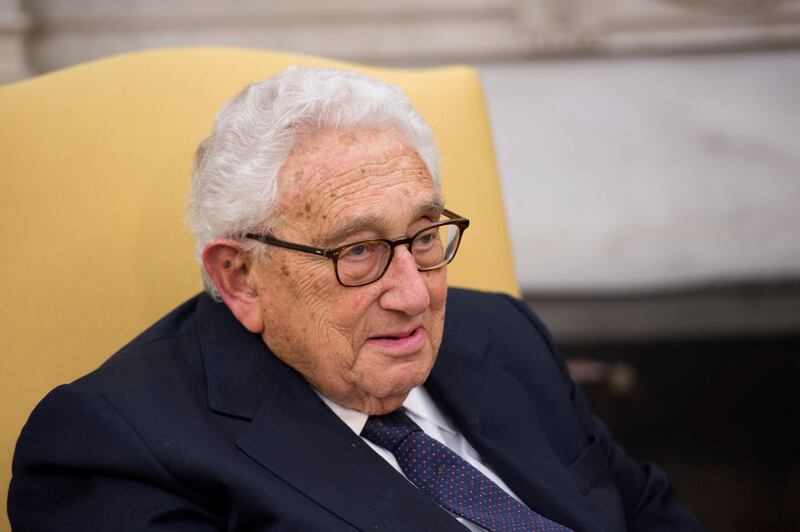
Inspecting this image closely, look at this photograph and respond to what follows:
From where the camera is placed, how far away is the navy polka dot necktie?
4.55 feet

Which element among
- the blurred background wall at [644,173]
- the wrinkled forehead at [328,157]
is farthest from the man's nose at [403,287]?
the blurred background wall at [644,173]

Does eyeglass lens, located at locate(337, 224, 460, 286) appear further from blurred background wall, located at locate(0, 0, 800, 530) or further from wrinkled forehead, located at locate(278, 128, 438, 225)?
blurred background wall, located at locate(0, 0, 800, 530)

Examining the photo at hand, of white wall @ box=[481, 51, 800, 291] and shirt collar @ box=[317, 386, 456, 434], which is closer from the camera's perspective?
shirt collar @ box=[317, 386, 456, 434]

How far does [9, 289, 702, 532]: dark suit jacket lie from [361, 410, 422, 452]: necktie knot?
0.06 meters

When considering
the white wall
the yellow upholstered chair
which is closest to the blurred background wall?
the white wall

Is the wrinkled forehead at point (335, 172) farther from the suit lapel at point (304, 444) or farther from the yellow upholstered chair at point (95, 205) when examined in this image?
the yellow upholstered chair at point (95, 205)

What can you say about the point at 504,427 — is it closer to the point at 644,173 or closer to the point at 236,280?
the point at 236,280

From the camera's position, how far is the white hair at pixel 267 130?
1.36 m

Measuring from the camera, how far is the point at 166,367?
140 cm

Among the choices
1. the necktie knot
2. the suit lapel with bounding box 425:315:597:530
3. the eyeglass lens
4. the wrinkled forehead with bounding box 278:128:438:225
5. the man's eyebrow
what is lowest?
the suit lapel with bounding box 425:315:597:530

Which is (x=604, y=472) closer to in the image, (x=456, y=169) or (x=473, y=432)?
(x=473, y=432)

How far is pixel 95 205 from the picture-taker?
64.5 inches

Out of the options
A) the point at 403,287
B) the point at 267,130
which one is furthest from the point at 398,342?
the point at 267,130

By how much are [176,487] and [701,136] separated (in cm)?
240
